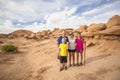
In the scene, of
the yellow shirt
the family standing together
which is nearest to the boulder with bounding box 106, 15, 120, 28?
the family standing together

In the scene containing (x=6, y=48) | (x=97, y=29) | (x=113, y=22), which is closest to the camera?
(x=113, y=22)

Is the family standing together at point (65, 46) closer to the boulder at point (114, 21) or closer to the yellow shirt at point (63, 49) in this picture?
the yellow shirt at point (63, 49)

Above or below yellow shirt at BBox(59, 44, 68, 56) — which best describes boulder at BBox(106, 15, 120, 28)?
above

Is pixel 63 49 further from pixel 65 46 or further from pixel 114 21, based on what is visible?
pixel 114 21

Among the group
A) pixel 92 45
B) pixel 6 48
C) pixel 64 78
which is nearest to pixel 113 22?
pixel 92 45

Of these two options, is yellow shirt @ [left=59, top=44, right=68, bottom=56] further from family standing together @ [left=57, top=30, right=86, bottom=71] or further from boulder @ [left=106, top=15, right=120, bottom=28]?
boulder @ [left=106, top=15, right=120, bottom=28]

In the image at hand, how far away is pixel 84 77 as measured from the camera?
582cm

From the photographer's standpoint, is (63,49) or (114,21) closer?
(63,49)

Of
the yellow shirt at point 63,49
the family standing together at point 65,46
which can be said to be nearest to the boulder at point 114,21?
the family standing together at point 65,46

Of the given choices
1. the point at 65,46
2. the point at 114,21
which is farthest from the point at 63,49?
the point at 114,21

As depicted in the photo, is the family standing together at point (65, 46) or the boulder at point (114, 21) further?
the boulder at point (114, 21)

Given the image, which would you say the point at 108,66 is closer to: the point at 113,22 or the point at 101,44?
the point at 101,44

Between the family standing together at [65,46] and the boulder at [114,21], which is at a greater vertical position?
the boulder at [114,21]

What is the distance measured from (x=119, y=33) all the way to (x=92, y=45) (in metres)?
2.74
